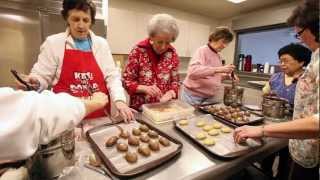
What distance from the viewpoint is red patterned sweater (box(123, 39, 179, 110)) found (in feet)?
4.69

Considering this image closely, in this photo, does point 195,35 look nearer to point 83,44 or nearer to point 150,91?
point 150,91

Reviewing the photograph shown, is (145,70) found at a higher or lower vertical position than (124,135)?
higher

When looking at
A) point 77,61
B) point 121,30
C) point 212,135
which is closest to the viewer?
point 212,135

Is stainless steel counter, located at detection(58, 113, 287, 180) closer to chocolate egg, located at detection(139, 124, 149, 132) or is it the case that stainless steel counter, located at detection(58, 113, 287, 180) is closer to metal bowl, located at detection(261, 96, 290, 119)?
chocolate egg, located at detection(139, 124, 149, 132)

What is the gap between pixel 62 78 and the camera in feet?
3.70

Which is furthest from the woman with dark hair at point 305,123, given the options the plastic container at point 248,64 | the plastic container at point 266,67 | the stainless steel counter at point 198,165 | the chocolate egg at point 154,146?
the plastic container at point 248,64

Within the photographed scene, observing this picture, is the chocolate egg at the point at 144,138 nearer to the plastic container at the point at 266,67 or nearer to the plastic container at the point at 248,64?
the plastic container at the point at 266,67

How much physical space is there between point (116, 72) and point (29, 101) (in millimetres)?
864

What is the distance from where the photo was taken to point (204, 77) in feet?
5.91

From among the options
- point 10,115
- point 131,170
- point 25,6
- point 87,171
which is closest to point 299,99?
point 131,170

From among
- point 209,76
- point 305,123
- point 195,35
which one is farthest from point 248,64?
point 305,123

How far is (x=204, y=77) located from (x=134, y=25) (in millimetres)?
1760

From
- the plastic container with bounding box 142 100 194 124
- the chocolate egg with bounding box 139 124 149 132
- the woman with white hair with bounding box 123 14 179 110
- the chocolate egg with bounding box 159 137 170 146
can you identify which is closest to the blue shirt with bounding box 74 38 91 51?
the woman with white hair with bounding box 123 14 179 110

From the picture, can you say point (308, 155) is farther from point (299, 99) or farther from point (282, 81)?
point (282, 81)
